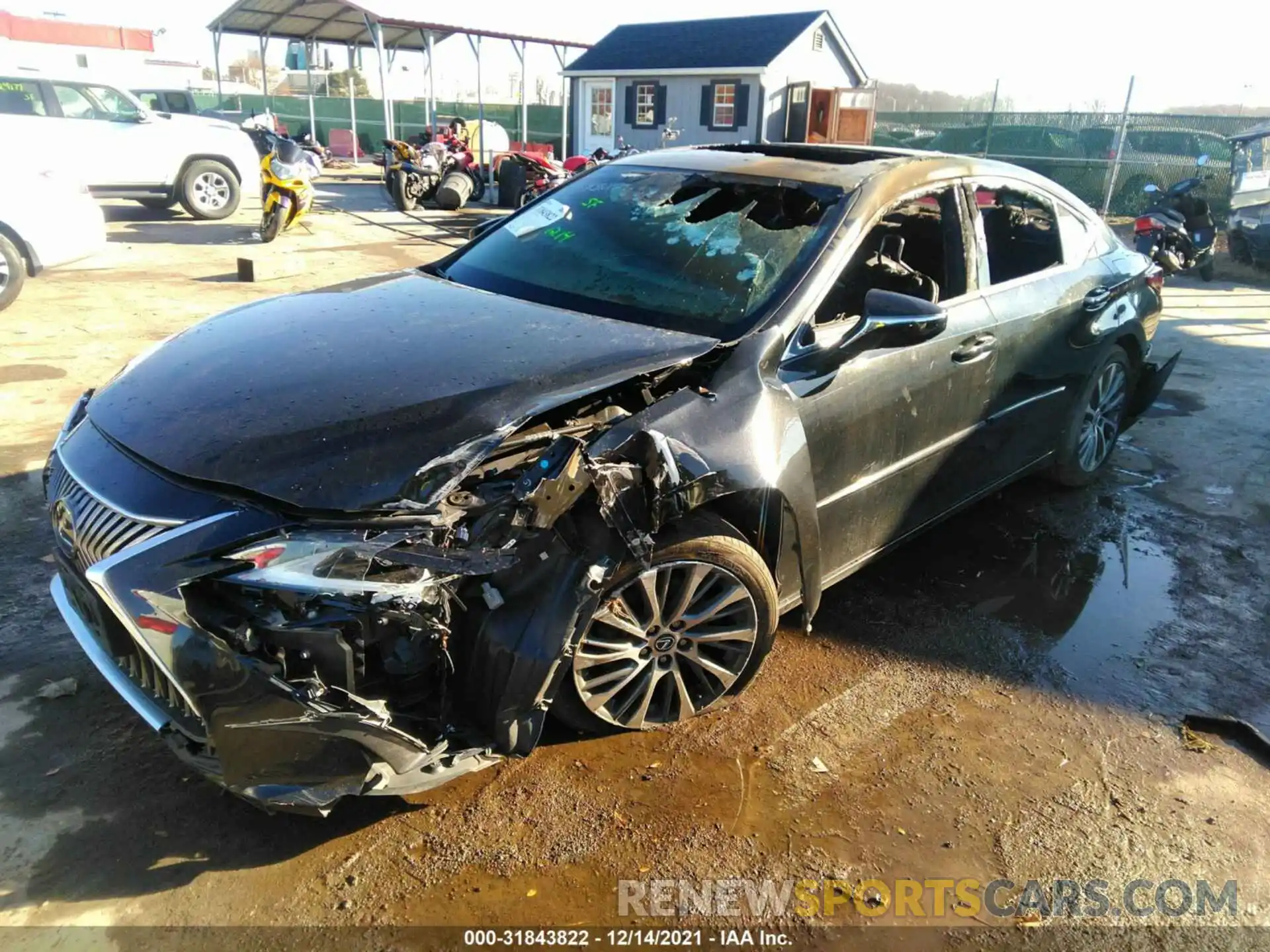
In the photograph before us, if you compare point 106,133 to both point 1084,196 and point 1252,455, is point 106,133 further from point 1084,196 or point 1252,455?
point 1084,196

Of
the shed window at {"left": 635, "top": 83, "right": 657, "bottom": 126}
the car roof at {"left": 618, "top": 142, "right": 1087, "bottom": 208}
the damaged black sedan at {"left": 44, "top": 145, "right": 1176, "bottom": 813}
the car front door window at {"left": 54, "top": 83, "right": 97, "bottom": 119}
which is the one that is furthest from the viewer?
the shed window at {"left": 635, "top": 83, "right": 657, "bottom": 126}

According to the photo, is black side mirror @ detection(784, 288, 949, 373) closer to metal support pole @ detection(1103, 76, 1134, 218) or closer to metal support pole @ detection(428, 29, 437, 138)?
metal support pole @ detection(1103, 76, 1134, 218)

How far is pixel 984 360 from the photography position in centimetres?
377

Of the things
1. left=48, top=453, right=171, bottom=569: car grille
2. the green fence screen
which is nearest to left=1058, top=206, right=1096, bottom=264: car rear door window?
left=48, top=453, right=171, bottom=569: car grille

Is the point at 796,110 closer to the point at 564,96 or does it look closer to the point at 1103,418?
the point at 564,96

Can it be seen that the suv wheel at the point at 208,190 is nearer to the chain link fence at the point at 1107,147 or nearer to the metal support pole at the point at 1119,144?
the chain link fence at the point at 1107,147

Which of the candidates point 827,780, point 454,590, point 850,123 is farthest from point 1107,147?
point 454,590

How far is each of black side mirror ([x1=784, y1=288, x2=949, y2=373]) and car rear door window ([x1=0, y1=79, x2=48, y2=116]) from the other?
12.1 meters

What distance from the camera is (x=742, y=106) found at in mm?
22297

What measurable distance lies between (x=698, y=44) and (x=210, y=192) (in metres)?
15.1

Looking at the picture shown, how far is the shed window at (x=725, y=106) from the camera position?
882 inches

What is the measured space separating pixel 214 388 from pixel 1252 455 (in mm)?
6092

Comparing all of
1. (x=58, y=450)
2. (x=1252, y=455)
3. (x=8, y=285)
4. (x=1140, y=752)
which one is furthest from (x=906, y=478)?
(x=8, y=285)

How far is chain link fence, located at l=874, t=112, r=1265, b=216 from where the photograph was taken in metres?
16.5
